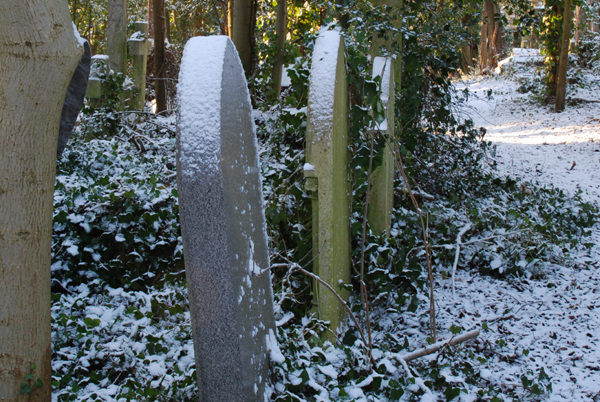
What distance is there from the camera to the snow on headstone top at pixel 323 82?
3137mm

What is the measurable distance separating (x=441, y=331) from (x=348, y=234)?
0.93 m

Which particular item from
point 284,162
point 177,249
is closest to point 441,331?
point 284,162

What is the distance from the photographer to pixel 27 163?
80.5 inches

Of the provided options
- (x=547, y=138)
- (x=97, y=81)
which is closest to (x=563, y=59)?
(x=547, y=138)

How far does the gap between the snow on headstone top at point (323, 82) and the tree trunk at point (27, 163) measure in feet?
4.63

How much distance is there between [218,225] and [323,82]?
1524mm

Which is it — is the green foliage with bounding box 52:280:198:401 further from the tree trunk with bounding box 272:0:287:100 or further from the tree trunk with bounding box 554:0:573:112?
the tree trunk with bounding box 554:0:573:112

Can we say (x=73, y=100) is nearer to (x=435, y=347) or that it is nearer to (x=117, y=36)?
(x=435, y=347)

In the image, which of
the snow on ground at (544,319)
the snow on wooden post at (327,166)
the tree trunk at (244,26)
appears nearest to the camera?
the snow on wooden post at (327,166)

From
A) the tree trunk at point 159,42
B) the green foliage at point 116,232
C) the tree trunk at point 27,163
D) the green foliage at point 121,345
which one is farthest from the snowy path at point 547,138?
the tree trunk at point 27,163

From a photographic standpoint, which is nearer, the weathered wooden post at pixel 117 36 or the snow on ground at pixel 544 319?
the snow on ground at pixel 544 319

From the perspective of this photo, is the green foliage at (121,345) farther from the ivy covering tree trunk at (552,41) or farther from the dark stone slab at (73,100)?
the ivy covering tree trunk at (552,41)

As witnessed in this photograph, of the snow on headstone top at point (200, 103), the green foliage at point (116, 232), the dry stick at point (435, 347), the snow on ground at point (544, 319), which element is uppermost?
the snow on headstone top at point (200, 103)

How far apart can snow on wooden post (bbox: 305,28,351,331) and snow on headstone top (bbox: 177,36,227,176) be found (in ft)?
3.31
